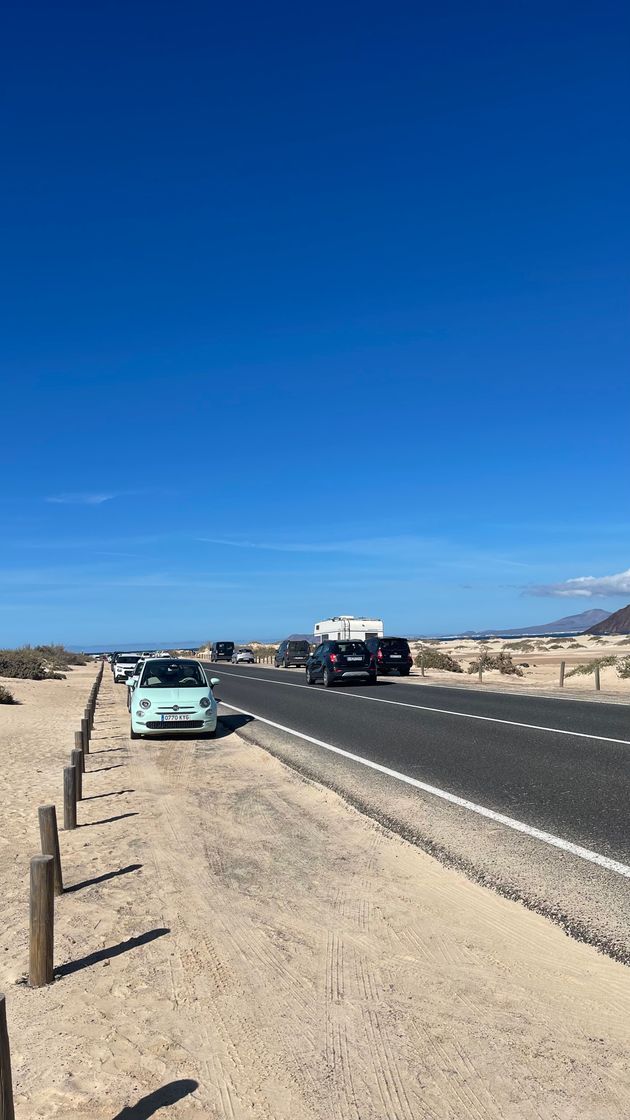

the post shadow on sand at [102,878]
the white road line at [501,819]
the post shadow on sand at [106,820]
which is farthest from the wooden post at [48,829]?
the white road line at [501,819]

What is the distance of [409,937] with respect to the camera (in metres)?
5.01

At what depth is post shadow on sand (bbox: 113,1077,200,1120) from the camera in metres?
3.26

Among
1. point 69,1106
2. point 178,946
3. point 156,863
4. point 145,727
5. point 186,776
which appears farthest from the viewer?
point 145,727

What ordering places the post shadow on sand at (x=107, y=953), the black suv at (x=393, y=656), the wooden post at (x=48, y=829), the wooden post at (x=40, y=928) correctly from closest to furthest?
1. the wooden post at (x=40, y=928)
2. the post shadow on sand at (x=107, y=953)
3. the wooden post at (x=48, y=829)
4. the black suv at (x=393, y=656)

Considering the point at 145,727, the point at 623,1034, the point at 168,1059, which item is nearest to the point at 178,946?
the point at 168,1059

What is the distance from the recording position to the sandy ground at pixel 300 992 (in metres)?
3.34

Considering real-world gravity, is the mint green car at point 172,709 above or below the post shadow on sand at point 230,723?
above

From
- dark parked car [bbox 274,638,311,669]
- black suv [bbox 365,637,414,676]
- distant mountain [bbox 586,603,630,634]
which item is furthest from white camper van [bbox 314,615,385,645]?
distant mountain [bbox 586,603,630,634]

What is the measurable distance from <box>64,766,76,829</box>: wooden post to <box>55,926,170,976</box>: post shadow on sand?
10.3 feet

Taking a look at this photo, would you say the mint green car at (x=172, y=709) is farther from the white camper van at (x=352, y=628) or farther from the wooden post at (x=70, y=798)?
the white camper van at (x=352, y=628)

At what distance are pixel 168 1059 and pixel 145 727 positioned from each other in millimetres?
11403

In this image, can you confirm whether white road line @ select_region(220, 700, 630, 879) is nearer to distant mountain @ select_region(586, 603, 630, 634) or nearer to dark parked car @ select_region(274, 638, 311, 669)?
dark parked car @ select_region(274, 638, 311, 669)

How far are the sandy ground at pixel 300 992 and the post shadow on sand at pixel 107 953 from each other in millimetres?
15

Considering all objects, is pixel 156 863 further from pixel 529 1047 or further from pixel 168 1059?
pixel 529 1047
